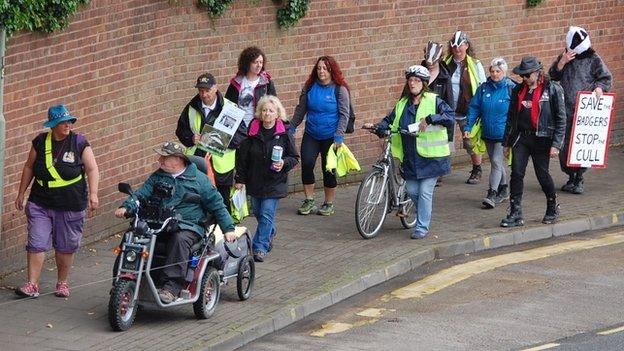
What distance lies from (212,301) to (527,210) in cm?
570

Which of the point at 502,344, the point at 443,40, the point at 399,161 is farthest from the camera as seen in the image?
the point at 443,40

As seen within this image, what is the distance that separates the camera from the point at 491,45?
20266 mm

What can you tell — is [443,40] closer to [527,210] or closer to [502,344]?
[527,210]

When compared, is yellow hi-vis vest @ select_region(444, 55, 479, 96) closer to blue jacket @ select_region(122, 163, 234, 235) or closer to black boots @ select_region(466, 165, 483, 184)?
black boots @ select_region(466, 165, 483, 184)

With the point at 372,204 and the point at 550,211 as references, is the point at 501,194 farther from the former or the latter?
the point at 372,204

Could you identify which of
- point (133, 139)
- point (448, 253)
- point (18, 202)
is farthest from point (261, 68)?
point (18, 202)

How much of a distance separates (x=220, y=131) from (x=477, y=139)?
12.5 ft

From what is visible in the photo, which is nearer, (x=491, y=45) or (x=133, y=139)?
(x=133, y=139)

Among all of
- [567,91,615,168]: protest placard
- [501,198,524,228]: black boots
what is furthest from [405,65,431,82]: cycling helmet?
[567,91,615,168]: protest placard

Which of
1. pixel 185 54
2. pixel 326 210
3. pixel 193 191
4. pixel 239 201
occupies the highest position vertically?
pixel 185 54

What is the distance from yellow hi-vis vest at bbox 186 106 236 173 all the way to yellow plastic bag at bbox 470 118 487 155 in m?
3.41

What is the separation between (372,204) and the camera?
51.2 ft

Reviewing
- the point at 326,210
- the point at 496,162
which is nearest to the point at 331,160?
the point at 326,210

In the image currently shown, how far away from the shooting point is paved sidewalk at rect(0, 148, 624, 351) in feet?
38.8
